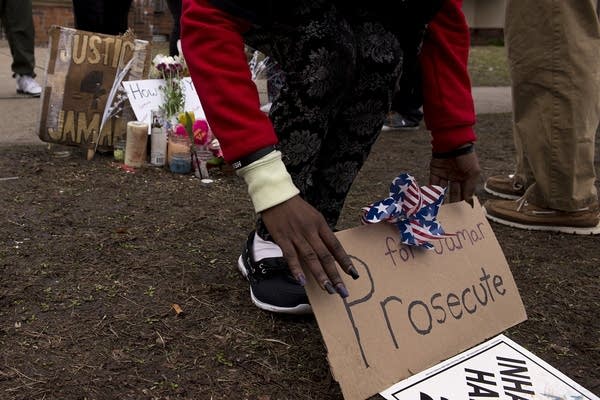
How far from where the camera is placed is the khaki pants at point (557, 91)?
84.0 inches

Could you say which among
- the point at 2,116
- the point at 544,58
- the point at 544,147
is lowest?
the point at 2,116

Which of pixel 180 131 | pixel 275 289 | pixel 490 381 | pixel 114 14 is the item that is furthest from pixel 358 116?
pixel 114 14

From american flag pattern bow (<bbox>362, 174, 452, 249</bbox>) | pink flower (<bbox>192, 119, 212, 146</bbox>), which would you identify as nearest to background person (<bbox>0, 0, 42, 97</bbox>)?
pink flower (<bbox>192, 119, 212, 146</bbox>)

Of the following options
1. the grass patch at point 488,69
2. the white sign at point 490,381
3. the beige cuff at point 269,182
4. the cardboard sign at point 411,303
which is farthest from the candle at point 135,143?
the grass patch at point 488,69

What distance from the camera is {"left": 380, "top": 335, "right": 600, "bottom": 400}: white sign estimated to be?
125 centimetres

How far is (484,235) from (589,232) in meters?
0.92

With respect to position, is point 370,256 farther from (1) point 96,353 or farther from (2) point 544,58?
(2) point 544,58

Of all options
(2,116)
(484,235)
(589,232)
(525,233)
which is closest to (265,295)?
(484,235)

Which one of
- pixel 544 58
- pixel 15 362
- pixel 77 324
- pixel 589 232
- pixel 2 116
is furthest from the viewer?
pixel 2 116

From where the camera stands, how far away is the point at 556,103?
2.19 metres

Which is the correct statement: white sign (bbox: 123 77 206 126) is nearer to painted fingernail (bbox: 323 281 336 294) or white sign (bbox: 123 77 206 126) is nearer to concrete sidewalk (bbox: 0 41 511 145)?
concrete sidewalk (bbox: 0 41 511 145)

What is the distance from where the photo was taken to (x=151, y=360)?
136 centimetres

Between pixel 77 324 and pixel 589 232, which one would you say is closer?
pixel 77 324

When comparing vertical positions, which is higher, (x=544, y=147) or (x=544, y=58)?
(x=544, y=58)
